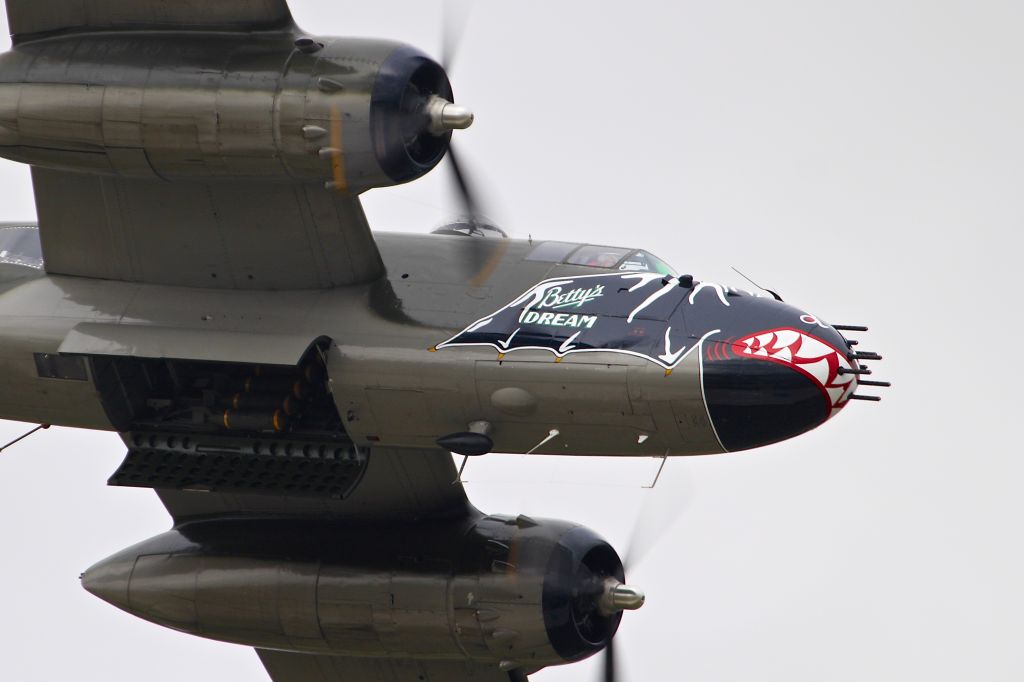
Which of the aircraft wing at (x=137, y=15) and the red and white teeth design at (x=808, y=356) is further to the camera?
the aircraft wing at (x=137, y=15)

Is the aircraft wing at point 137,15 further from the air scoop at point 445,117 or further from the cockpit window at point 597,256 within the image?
the cockpit window at point 597,256

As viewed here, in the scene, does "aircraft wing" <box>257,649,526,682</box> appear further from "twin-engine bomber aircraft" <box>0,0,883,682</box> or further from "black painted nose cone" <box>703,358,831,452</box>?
"black painted nose cone" <box>703,358,831,452</box>

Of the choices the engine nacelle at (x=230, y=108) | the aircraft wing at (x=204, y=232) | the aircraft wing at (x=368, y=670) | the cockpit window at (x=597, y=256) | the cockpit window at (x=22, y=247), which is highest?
the engine nacelle at (x=230, y=108)

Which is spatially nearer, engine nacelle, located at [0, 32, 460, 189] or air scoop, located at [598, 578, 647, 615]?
engine nacelle, located at [0, 32, 460, 189]

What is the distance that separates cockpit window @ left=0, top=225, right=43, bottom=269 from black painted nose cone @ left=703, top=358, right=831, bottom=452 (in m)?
10.3

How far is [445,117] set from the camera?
83.5 ft

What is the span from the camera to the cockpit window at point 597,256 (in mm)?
27734

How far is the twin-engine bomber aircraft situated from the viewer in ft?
84.3

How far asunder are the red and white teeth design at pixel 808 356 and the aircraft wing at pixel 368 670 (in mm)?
8518

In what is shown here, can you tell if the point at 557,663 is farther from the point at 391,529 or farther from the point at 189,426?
the point at 189,426

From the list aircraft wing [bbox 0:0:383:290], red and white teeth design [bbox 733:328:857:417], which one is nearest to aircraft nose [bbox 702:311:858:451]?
red and white teeth design [bbox 733:328:857:417]

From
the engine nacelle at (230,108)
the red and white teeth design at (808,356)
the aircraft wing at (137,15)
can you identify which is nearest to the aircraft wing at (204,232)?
the engine nacelle at (230,108)

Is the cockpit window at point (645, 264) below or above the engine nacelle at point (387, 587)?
above

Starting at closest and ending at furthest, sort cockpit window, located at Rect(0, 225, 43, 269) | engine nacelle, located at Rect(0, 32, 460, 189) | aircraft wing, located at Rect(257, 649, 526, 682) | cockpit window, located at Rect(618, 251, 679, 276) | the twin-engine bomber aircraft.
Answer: engine nacelle, located at Rect(0, 32, 460, 189) < the twin-engine bomber aircraft < cockpit window, located at Rect(618, 251, 679, 276) < cockpit window, located at Rect(0, 225, 43, 269) < aircraft wing, located at Rect(257, 649, 526, 682)
